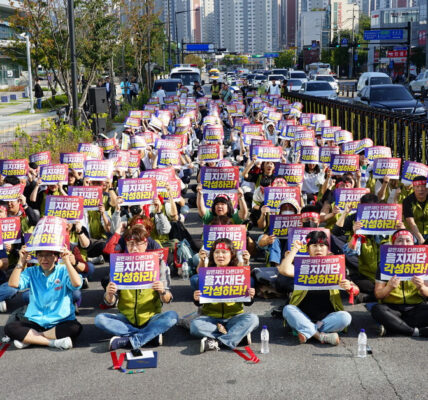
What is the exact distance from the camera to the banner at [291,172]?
12062 millimetres

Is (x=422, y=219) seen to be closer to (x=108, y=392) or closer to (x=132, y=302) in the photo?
(x=132, y=302)

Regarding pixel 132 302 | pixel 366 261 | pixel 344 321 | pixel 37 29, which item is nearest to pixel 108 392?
pixel 132 302

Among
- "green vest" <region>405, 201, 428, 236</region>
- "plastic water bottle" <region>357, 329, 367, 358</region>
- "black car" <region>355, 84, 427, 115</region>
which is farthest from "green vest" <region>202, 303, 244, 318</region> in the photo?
"black car" <region>355, 84, 427, 115</region>

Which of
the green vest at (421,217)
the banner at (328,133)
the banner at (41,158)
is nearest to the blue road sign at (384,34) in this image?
the banner at (328,133)

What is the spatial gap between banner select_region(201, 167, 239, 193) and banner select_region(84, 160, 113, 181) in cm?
148

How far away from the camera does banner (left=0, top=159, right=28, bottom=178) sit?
13.0 meters

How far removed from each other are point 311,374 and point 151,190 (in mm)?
4350

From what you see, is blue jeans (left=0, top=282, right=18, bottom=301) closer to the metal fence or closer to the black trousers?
the black trousers

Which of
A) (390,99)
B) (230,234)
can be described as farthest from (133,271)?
(390,99)

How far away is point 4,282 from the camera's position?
9.69 meters

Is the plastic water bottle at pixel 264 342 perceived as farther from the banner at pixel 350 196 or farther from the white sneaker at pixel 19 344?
the banner at pixel 350 196

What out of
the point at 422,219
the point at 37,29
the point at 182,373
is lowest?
the point at 182,373

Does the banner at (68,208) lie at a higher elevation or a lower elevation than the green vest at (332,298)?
higher

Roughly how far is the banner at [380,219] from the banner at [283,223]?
2.58 feet
